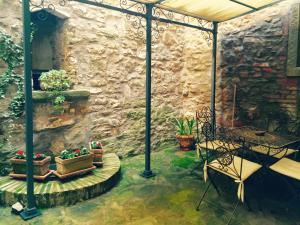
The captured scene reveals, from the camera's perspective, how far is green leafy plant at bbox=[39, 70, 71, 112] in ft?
12.4

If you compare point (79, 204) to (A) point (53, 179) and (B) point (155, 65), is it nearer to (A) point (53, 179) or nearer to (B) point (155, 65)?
(A) point (53, 179)

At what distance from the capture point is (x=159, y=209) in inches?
122

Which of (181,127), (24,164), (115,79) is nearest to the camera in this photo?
(24,164)

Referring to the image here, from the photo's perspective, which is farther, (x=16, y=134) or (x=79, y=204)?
(x=16, y=134)

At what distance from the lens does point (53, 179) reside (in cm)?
347

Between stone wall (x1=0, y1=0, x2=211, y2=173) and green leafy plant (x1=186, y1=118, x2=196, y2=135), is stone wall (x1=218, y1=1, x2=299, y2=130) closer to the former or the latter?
stone wall (x1=0, y1=0, x2=211, y2=173)

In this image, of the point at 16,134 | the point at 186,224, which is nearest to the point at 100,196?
the point at 186,224

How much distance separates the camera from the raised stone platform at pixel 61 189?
307 cm

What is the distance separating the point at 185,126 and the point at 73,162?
2967 mm

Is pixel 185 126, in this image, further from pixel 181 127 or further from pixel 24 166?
pixel 24 166

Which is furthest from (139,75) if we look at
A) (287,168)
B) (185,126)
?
(287,168)

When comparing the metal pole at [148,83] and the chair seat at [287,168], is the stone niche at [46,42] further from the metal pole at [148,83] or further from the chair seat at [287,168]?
the chair seat at [287,168]

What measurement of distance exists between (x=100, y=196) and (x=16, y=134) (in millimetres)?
1522

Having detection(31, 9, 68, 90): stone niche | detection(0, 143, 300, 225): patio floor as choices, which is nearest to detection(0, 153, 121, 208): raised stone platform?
detection(0, 143, 300, 225): patio floor
